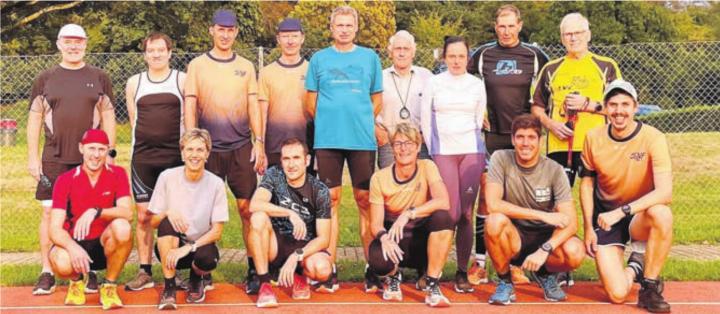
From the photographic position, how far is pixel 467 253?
6.39 m

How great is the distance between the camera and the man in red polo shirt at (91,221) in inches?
226

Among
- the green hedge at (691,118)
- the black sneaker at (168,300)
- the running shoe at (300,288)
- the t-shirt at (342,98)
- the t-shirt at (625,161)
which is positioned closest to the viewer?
the black sneaker at (168,300)

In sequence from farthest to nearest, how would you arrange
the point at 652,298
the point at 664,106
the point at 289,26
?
the point at 664,106 → the point at 289,26 → the point at 652,298

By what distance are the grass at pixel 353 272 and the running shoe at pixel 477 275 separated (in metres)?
0.23

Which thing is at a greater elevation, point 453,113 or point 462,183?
point 453,113

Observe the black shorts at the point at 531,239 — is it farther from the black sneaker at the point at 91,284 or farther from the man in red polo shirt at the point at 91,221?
the black sneaker at the point at 91,284

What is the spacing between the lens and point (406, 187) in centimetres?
603

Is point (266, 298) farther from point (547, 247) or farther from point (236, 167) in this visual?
point (547, 247)

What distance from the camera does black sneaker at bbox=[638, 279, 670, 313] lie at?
5566 mm

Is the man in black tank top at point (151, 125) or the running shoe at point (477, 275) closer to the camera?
the man in black tank top at point (151, 125)

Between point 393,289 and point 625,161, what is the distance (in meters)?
2.01

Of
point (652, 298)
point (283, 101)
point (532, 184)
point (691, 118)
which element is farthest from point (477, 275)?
point (691, 118)

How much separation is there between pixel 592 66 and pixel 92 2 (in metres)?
20.1

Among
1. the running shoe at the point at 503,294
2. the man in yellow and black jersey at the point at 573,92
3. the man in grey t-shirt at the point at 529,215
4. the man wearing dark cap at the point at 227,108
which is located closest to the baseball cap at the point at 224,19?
the man wearing dark cap at the point at 227,108
